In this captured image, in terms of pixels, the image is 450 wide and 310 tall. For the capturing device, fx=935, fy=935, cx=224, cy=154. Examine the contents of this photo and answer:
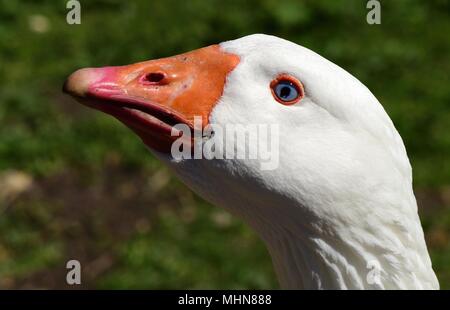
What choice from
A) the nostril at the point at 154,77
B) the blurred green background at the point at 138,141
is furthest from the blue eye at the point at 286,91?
the blurred green background at the point at 138,141

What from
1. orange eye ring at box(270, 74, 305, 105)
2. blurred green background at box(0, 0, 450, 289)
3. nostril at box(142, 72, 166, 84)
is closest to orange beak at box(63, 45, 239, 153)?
nostril at box(142, 72, 166, 84)

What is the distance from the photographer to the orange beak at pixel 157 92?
3.12 metres

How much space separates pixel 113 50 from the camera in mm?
7578

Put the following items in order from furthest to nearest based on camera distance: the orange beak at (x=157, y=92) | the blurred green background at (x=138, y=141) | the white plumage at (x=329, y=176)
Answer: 1. the blurred green background at (x=138, y=141)
2. the orange beak at (x=157, y=92)
3. the white plumage at (x=329, y=176)

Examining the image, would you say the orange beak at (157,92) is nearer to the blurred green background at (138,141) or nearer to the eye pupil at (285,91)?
the eye pupil at (285,91)

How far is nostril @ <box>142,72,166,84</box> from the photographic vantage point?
10.4 ft

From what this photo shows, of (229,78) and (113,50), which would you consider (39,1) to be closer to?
(113,50)

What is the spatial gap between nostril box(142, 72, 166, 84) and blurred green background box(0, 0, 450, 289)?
279cm

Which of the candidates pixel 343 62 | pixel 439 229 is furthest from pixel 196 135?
pixel 343 62

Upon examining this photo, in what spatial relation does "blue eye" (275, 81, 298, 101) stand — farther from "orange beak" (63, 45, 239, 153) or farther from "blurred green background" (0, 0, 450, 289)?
"blurred green background" (0, 0, 450, 289)

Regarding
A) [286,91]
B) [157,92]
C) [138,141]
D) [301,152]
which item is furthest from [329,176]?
[138,141]

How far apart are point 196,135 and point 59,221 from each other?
10.6 ft

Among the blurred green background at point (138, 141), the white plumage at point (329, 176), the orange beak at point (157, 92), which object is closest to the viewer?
the white plumage at point (329, 176)

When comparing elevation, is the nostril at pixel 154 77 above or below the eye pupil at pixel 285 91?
above
